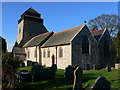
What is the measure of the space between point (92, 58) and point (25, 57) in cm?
1934

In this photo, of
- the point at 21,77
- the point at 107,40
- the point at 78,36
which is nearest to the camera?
the point at 21,77

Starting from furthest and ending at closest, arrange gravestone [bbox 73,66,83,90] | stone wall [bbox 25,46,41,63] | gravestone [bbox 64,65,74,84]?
stone wall [bbox 25,46,41,63] → gravestone [bbox 64,65,74,84] → gravestone [bbox 73,66,83,90]

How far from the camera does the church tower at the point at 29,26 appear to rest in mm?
37375

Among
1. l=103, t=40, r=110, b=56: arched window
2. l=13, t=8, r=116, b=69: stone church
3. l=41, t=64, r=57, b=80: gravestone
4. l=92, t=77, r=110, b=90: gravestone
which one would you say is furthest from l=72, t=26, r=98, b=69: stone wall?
l=92, t=77, r=110, b=90: gravestone

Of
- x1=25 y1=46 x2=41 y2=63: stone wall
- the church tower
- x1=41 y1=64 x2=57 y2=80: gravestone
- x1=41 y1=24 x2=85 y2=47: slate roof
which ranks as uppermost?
the church tower

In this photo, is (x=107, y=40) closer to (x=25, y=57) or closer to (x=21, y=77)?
(x=21, y=77)

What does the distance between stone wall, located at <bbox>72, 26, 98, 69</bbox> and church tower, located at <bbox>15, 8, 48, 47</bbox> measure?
21.2 m

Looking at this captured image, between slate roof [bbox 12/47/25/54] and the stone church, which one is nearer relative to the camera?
the stone church

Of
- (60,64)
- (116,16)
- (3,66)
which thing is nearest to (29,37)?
(60,64)

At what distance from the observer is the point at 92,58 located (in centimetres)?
2191

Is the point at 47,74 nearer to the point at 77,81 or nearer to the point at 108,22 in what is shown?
the point at 77,81

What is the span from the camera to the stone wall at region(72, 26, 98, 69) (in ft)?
65.9

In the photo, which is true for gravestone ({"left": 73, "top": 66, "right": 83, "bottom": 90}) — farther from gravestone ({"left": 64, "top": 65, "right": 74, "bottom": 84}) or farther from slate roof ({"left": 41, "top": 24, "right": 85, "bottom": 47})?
slate roof ({"left": 41, "top": 24, "right": 85, "bottom": 47})

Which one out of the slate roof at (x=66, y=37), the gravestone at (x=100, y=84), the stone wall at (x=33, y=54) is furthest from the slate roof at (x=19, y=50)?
the gravestone at (x=100, y=84)
